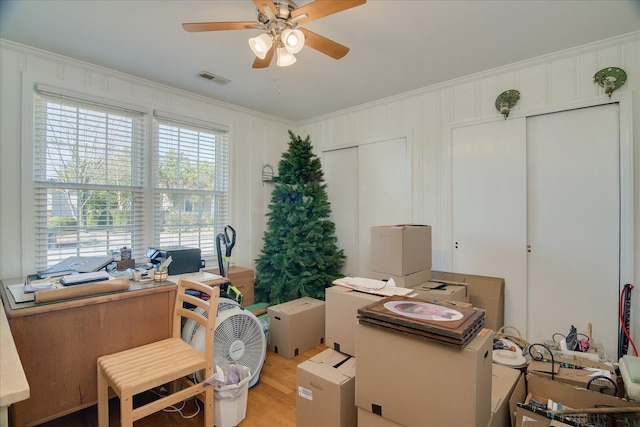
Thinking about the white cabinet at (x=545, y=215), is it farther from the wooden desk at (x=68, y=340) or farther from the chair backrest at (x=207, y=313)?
the wooden desk at (x=68, y=340)

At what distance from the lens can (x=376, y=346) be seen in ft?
4.06

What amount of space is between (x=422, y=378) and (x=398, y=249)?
1.24 m

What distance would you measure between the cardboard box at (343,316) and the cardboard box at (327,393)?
98 mm

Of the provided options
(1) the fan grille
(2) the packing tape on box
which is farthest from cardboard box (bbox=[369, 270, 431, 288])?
(2) the packing tape on box

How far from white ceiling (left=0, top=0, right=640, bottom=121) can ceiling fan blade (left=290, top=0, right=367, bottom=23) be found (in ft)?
1.62

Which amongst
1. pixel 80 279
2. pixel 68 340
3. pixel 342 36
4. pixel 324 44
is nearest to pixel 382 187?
pixel 342 36

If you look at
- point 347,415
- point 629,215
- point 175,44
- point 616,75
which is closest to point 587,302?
point 629,215

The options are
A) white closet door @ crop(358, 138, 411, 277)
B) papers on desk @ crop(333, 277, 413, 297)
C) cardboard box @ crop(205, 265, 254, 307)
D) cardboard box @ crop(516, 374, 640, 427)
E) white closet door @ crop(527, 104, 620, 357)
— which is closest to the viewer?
cardboard box @ crop(516, 374, 640, 427)

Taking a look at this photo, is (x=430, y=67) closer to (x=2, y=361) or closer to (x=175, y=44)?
(x=175, y=44)

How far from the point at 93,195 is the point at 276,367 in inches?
88.2

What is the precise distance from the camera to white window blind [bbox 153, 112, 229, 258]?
313cm

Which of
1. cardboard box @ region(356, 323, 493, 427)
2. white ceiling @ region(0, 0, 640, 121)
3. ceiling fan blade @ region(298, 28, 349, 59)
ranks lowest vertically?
cardboard box @ region(356, 323, 493, 427)

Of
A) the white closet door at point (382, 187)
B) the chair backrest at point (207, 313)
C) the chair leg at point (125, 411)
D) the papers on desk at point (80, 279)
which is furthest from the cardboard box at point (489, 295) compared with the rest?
the papers on desk at point (80, 279)

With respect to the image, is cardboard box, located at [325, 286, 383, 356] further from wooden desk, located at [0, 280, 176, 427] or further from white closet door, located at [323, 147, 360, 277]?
white closet door, located at [323, 147, 360, 277]
